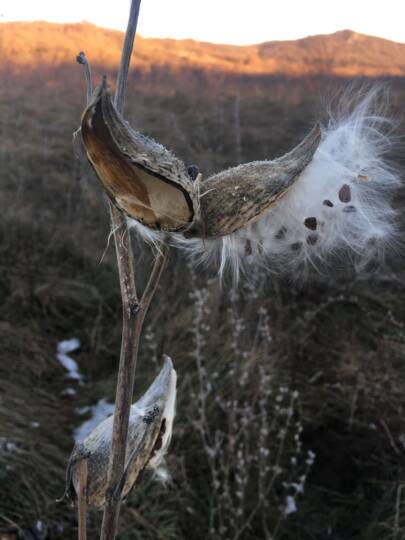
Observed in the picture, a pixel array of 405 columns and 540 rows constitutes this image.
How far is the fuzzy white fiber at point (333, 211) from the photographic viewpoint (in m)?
0.51

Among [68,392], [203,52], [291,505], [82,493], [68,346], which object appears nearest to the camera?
[82,493]

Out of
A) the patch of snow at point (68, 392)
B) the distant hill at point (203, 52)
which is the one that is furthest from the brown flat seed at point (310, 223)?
A: the distant hill at point (203, 52)

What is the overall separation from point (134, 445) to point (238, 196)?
10.3 inches

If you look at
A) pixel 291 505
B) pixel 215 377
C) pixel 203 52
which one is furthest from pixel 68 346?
pixel 203 52

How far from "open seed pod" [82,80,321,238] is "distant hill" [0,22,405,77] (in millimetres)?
4513

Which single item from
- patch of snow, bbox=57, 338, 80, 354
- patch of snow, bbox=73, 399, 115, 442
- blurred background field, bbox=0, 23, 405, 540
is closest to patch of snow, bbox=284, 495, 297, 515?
blurred background field, bbox=0, 23, 405, 540

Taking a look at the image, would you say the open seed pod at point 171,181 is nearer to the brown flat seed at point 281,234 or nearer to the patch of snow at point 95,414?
the brown flat seed at point 281,234

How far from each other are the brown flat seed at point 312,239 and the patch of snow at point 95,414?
146cm

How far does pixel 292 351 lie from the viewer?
90.0 inches

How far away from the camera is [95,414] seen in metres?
1.98

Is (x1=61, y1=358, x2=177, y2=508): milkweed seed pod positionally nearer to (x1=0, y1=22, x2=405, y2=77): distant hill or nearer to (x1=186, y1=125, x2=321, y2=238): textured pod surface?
(x1=186, y1=125, x2=321, y2=238): textured pod surface

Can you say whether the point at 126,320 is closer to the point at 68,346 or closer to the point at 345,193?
the point at 345,193

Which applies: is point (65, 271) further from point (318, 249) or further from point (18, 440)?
point (318, 249)

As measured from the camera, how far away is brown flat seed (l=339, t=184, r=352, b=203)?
54 cm
